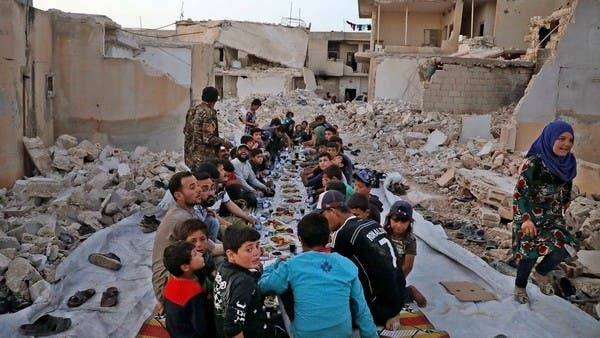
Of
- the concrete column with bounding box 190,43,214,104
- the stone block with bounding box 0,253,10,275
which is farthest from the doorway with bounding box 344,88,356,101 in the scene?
the stone block with bounding box 0,253,10,275

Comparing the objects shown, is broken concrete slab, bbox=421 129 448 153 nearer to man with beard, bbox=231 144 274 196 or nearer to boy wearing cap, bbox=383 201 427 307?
man with beard, bbox=231 144 274 196

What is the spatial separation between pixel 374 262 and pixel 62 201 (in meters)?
4.13

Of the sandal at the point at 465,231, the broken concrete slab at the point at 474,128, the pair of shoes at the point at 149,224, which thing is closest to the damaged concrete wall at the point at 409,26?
the broken concrete slab at the point at 474,128

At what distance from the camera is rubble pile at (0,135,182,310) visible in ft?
15.0

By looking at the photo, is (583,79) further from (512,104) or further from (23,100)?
(23,100)

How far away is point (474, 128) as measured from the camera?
14898mm

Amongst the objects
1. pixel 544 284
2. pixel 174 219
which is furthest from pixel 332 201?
pixel 544 284

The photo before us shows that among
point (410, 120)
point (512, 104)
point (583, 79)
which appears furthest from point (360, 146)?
point (583, 79)

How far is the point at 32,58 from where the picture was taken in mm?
7078

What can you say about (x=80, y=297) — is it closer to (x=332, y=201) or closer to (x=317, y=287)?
(x=332, y=201)

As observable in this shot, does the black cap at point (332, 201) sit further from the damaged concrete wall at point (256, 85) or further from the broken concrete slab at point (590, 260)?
the damaged concrete wall at point (256, 85)

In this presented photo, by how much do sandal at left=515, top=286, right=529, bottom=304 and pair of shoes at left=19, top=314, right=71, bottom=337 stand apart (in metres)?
3.34

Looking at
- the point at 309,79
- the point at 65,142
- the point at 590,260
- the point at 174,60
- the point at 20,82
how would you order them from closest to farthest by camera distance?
1. the point at 590,260
2. the point at 20,82
3. the point at 65,142
4. the point at 174,60
5. the point at 309,79

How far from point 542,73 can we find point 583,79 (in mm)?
762
